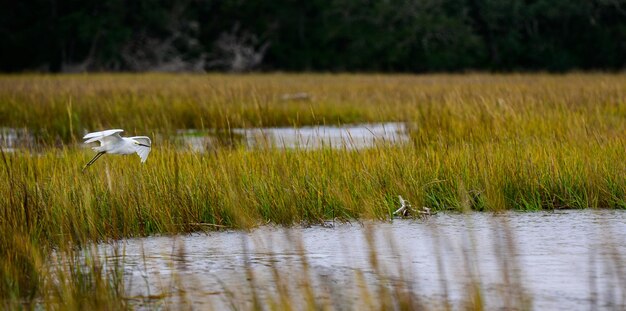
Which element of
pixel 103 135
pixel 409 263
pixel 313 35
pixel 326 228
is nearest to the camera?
pixel 409 263

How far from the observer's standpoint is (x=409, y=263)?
12.3 ft

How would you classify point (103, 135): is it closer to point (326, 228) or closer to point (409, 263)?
point (326, 228)

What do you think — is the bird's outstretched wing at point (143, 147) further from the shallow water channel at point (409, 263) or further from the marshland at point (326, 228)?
the shallow water channel at point (409, 263)

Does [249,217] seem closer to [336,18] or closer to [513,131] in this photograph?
[513,131]

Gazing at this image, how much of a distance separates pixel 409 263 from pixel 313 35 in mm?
35642

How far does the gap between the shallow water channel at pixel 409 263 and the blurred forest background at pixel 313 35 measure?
30380 millimetres

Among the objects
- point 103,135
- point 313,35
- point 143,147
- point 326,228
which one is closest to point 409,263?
point 326,228

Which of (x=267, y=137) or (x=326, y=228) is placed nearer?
(x=326, y=228)

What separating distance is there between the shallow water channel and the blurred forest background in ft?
99.7

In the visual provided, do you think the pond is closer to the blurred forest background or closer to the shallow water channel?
the shallow water channel

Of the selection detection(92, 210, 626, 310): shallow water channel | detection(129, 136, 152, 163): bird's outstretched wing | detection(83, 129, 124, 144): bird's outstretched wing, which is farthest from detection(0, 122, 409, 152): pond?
detection(92, 210, 626, 310): shallow water channel

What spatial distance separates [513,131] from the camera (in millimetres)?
7852

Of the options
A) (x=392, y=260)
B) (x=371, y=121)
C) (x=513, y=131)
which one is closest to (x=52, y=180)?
(x=392, y=260)

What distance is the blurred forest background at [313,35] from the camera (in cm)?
Answer: 3525
